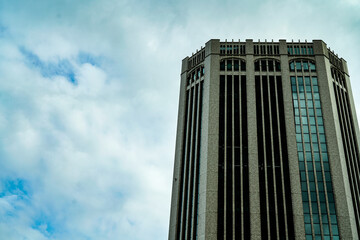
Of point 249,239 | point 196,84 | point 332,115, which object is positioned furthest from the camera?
point 196,84

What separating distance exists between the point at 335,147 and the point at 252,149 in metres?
11.8

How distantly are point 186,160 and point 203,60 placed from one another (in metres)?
18.4

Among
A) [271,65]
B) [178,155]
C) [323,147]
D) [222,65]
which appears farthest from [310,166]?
[222,65]

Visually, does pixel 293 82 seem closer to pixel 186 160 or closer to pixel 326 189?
pixel 326 189

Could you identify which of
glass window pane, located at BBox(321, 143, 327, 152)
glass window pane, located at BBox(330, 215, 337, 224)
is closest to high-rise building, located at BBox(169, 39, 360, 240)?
glass window pane, located at BBox(321, 143, 327, 152)

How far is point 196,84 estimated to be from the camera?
2331 inches

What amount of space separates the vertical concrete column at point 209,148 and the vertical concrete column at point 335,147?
16051mm

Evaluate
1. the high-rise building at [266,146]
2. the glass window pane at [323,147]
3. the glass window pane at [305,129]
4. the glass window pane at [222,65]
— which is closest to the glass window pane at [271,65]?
the high-rise building at [266,146]

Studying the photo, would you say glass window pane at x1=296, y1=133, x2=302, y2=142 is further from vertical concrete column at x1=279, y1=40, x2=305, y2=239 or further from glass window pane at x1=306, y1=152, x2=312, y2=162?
glass window pane at x1=306, y1=152, x2=312, y2=162

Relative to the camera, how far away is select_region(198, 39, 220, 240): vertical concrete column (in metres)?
44.3

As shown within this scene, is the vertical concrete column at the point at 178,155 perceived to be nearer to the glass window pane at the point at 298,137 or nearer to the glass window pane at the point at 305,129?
the glass window pane at the point at 298,137

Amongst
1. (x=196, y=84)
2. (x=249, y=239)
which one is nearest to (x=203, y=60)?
(x=196, y=84)

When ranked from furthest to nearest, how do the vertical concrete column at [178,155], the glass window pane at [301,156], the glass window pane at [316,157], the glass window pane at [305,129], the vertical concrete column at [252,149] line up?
1. the vertical concrete column at [178,155]
2. the glass window pane at [305,129]
3. the glass window pane at [301,156]
4. the glass window pane at [316,157]
5. the vertical concrete column at [252,149]

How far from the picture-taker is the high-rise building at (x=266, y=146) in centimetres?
4434
